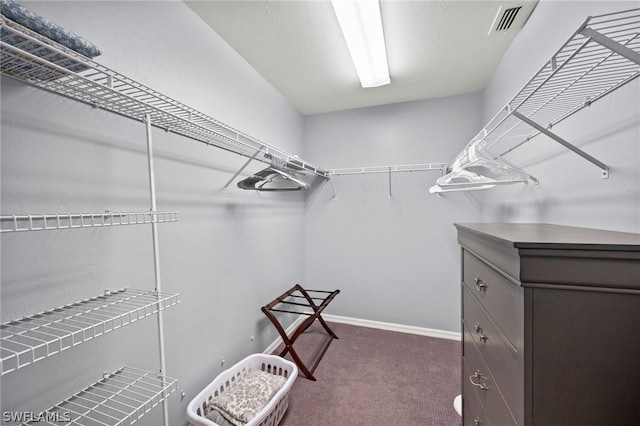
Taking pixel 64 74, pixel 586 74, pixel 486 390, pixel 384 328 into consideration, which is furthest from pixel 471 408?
pixel 64 74

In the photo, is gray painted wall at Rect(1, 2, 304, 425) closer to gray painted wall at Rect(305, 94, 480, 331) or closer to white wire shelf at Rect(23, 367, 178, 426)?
white wire shelf at Rect(23, 367, 178, 426)

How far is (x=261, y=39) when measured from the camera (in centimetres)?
169

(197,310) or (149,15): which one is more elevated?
(149,15)

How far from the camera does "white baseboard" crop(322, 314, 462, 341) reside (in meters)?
2.52

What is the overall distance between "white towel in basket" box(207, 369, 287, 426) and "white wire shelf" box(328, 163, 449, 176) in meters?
2.03

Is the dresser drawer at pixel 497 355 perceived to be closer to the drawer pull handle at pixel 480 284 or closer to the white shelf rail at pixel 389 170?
the drawer pull handle at pixel 480 284

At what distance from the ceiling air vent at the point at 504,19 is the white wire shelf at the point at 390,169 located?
3.63 ft

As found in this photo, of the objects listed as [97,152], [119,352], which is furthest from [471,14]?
[119,352]

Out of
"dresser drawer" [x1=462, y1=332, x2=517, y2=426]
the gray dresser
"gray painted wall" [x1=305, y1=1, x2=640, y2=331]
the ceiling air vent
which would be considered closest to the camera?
the gray dresser

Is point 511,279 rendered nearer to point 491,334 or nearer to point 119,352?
point 491,334

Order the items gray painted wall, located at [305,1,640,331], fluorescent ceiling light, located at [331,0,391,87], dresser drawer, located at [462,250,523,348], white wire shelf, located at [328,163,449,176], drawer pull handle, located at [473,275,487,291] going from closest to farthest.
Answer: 1. dresser drawer, located at [462,250,523,348]
2. drawer pull handle, located at [473,275,487,291]
3. fluorescent ceiling light, located at [331,0,391,87]
4. gray painted wall, located at [305,1,640,331]
5. white wire shelf, located at [328,163,449,176]

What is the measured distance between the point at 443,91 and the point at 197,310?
2.88 metres

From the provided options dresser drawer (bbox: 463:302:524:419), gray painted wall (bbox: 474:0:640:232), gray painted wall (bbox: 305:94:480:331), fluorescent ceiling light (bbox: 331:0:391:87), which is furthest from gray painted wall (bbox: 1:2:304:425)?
gray painted wall (bbox: 474:0:640:232)

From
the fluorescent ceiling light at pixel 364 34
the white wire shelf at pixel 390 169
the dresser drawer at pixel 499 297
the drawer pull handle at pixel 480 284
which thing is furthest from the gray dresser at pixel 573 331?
the white wire shelf at pixel 390 169
